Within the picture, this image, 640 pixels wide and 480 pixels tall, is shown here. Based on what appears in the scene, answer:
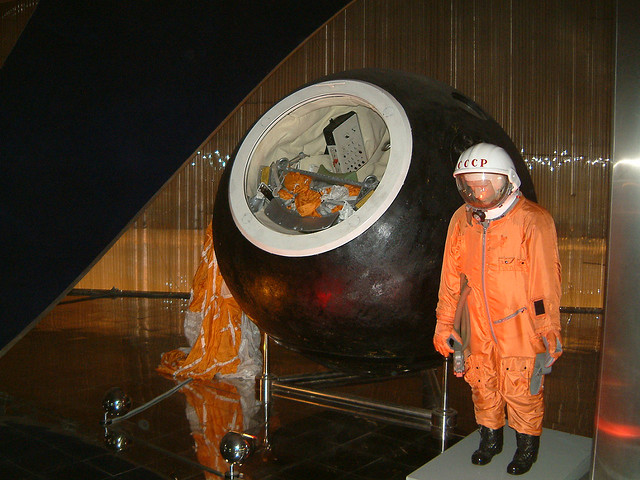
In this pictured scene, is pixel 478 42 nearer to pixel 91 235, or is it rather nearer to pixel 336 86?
pixel 336 86

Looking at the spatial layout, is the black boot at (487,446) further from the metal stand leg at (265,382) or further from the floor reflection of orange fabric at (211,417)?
the metal stand leg at (265,382)

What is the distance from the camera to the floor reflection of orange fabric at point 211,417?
2783mm

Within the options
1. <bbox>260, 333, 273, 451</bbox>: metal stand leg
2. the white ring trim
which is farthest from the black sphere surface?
<bbox>260, 333, 273, 451</bbox>: metal stand leg

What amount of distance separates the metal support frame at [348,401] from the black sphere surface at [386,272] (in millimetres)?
505

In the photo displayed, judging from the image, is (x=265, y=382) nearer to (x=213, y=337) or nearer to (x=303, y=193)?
(x=213, y=337)

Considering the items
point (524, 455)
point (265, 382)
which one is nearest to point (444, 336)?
point (524, 455)

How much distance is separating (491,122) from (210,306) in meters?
2.49

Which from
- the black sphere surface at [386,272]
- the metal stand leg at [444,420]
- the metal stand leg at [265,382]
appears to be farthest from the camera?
the metal stand leg at [265,382]

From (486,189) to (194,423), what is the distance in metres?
2.10

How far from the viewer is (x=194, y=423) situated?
10.6 ft

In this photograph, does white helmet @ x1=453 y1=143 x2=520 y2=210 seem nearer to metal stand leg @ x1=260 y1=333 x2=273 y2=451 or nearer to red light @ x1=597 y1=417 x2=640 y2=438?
red light @ x1=597 y1=417 x2=640 y2=438

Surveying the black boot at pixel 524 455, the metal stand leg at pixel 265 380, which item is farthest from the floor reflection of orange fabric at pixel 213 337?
the black boot at pixel 524 455

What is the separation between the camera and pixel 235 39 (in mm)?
2562

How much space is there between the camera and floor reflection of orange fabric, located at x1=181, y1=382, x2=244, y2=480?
2.78 m
